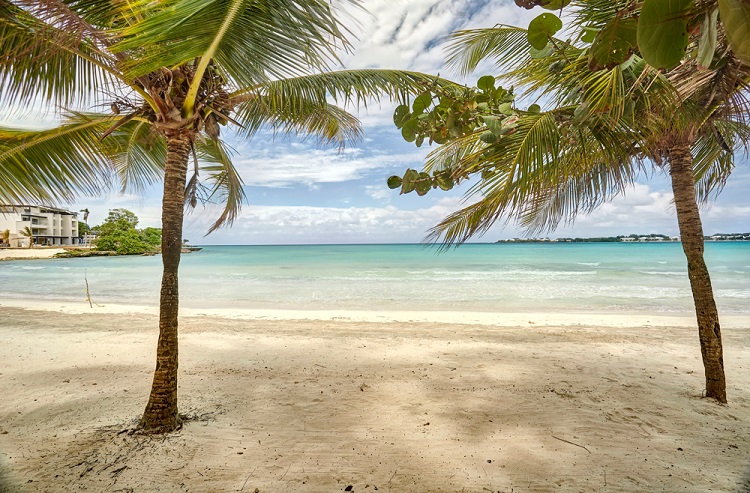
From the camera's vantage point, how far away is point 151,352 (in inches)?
214

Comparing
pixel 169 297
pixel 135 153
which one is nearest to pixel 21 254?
pixel 135 153

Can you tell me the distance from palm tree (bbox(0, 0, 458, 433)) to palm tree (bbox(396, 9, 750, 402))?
0.70 m

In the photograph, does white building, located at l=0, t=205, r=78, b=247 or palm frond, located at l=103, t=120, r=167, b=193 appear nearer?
palm frond, located at l=103, t=120, r=167, b=193

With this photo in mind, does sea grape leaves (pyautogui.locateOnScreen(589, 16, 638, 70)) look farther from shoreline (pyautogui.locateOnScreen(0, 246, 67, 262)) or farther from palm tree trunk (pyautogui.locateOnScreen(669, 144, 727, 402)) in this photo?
shoreline (pyautogui.locateOnScreen(0, 246, 67, 262))

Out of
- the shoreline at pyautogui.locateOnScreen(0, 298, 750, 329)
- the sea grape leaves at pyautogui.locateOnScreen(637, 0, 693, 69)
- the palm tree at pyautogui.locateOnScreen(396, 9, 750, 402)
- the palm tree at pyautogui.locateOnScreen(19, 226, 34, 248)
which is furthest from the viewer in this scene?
the palm tree at pyautogui.locateOnScreen(19, 226, 34, 248)

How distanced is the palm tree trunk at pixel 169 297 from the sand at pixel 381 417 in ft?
0.53

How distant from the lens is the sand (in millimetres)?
2410

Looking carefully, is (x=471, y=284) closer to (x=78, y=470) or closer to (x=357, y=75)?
(x=357, y=75)

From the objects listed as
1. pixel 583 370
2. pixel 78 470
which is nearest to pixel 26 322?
pixel 78 470

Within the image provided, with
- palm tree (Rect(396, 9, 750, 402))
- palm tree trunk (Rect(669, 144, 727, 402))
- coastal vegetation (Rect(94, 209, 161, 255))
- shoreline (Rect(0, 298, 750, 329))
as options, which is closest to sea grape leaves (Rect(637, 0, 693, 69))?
palm tree (Rect(396, 9, 750, 402))

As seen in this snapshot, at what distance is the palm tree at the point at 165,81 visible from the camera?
195cm

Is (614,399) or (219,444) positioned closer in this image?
(219,444)

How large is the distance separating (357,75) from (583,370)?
14.2 feet

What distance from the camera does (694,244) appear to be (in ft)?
11.0
